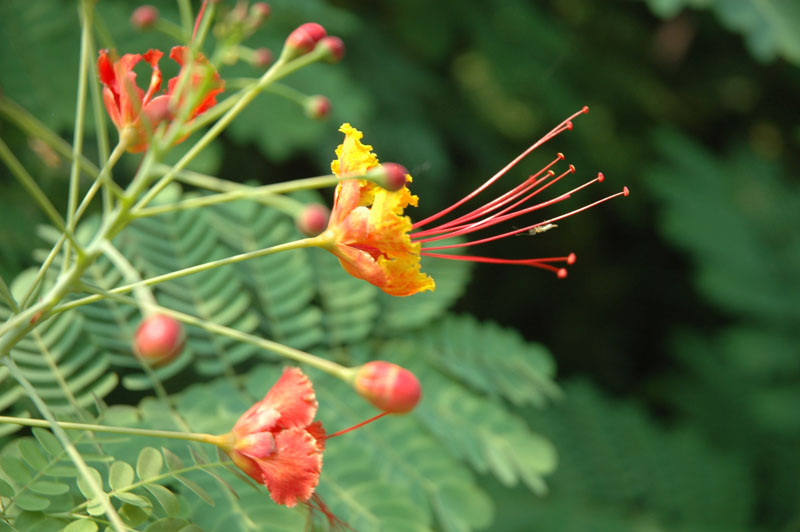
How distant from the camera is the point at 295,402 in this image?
3.36 ft

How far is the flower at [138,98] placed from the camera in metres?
0.96

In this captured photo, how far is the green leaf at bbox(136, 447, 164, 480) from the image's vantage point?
1103mm

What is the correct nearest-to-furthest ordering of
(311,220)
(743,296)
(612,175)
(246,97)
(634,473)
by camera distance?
(311,220), (246,97), (634,473), (743,296), (612,175)

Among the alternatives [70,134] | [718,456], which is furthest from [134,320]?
[718,456]

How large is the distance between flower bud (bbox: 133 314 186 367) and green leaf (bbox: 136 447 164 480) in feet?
1.37

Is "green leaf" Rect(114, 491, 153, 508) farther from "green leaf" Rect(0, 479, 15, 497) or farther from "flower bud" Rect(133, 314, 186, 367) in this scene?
"flower bud" Rect(133, 314, 186, 367)

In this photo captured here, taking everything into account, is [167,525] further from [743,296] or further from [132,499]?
[743,296]

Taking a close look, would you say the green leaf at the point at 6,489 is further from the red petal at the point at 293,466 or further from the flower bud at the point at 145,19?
the flower bud at the point at 145,19

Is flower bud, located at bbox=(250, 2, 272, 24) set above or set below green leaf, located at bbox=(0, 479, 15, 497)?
above

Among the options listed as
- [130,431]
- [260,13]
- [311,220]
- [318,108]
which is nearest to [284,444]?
[130,431]

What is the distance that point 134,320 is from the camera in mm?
1644

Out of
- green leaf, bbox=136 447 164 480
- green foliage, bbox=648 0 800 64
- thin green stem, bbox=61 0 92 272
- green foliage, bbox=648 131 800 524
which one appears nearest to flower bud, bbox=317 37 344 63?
thin green stem, bbox=61 0 92 272

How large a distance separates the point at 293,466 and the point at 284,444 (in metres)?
0.03

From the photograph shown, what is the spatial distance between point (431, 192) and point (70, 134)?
4.73 ft
